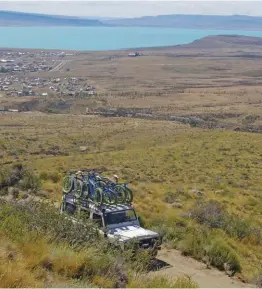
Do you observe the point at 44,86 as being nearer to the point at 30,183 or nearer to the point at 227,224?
the point at 30,183

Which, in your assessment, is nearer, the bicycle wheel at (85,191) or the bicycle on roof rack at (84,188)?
the bicycle on roof rack at (84,188)

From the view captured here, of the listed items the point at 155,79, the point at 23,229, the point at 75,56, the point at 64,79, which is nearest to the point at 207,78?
the point at 155,79

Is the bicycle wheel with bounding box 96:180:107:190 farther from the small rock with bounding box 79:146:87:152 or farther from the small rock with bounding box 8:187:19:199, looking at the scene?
the small rock with bounding box 79:146:87:152

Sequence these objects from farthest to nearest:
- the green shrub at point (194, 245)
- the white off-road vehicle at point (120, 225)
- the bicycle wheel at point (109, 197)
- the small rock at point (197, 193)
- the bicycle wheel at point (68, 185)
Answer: the small rock at point (197, 193) → the bicycle wheel at point (68, 185) → the bicycle wheel at point (109, 197) → the green shrub at point (194, 245) → the white off-road vehicle at point (120, 225)

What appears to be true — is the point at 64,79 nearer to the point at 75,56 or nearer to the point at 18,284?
the point at 75,56

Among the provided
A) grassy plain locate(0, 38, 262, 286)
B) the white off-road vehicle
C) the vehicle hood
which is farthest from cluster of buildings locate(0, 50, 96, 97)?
the vehicle hood

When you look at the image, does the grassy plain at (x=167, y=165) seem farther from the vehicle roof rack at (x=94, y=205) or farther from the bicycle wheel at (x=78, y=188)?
the bicycle wheel at (x=78, y=188)

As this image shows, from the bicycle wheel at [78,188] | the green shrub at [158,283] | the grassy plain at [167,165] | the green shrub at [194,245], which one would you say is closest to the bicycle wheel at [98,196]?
the bicycle wheel at [78,188]
